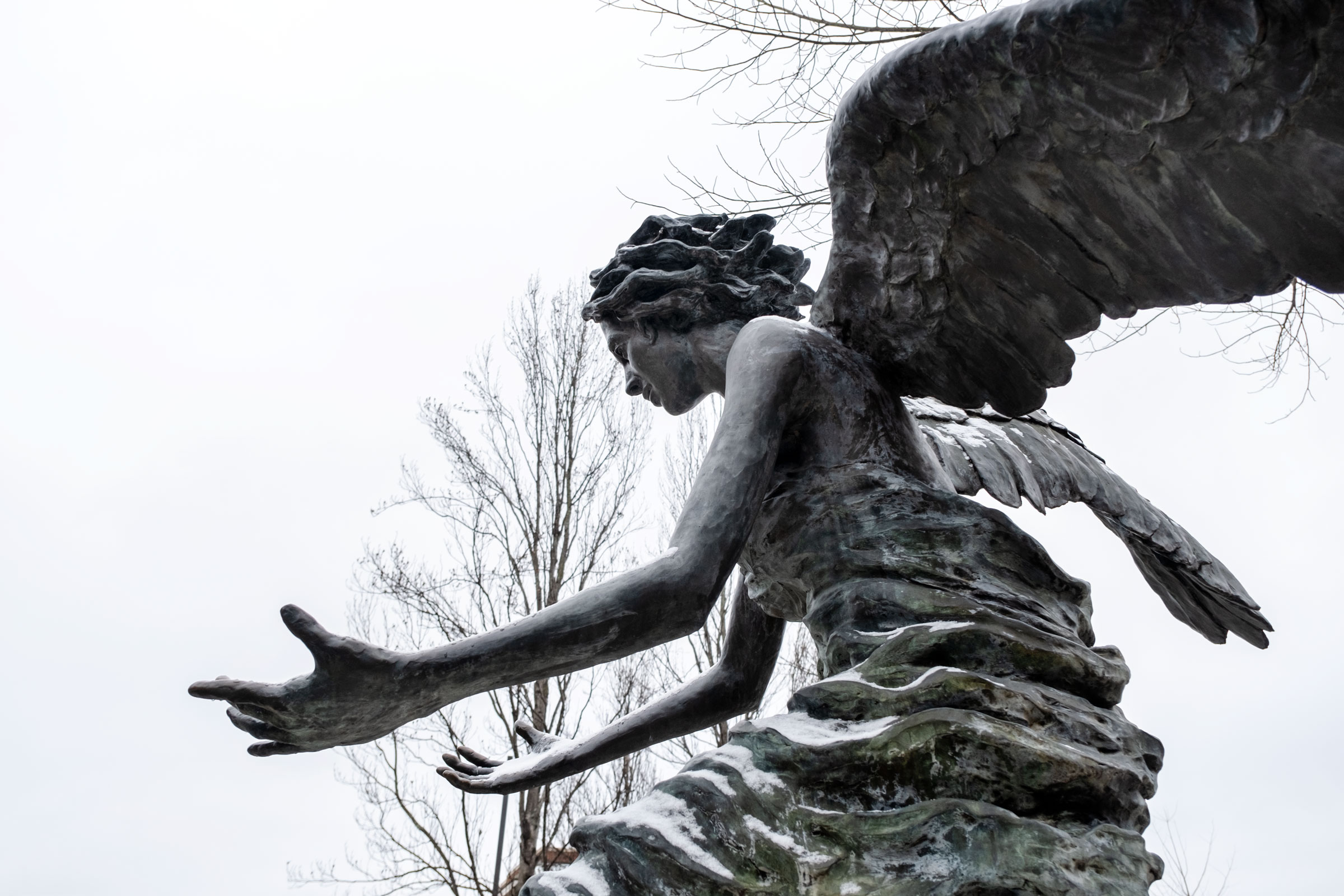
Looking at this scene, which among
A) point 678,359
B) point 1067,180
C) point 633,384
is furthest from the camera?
point 633,384

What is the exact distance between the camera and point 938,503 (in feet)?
8.64

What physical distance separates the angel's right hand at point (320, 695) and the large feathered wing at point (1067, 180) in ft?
4.34

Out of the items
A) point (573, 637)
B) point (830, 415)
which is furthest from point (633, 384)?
point (573, 637)

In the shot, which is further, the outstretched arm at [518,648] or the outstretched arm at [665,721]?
the outstretched arm at [665,721]

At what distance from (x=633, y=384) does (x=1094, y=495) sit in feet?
4.26

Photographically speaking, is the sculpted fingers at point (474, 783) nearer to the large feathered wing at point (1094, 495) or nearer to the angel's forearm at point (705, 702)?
the angel's forearm at point (705, 702)

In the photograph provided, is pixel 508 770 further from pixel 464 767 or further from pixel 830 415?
pixel 830 415

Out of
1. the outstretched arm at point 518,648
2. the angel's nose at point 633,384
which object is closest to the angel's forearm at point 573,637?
the outstretched arm at point 518,648

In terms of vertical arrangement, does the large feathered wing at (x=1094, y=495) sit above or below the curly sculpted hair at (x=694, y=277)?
below

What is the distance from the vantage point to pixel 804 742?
7.30 feet

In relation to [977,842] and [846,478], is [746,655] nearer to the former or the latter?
[846,478]

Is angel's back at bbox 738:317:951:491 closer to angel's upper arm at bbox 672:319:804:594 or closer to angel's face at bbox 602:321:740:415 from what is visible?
angel's upper arm at bbox 672:319:804:594

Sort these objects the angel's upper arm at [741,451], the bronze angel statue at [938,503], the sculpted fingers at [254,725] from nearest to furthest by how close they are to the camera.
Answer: the bronze angel statue at [938,503] < the sculpted fingers at [254,725] < the angel's upper arm at [741,451]

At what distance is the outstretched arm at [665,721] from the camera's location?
3.11 metres
